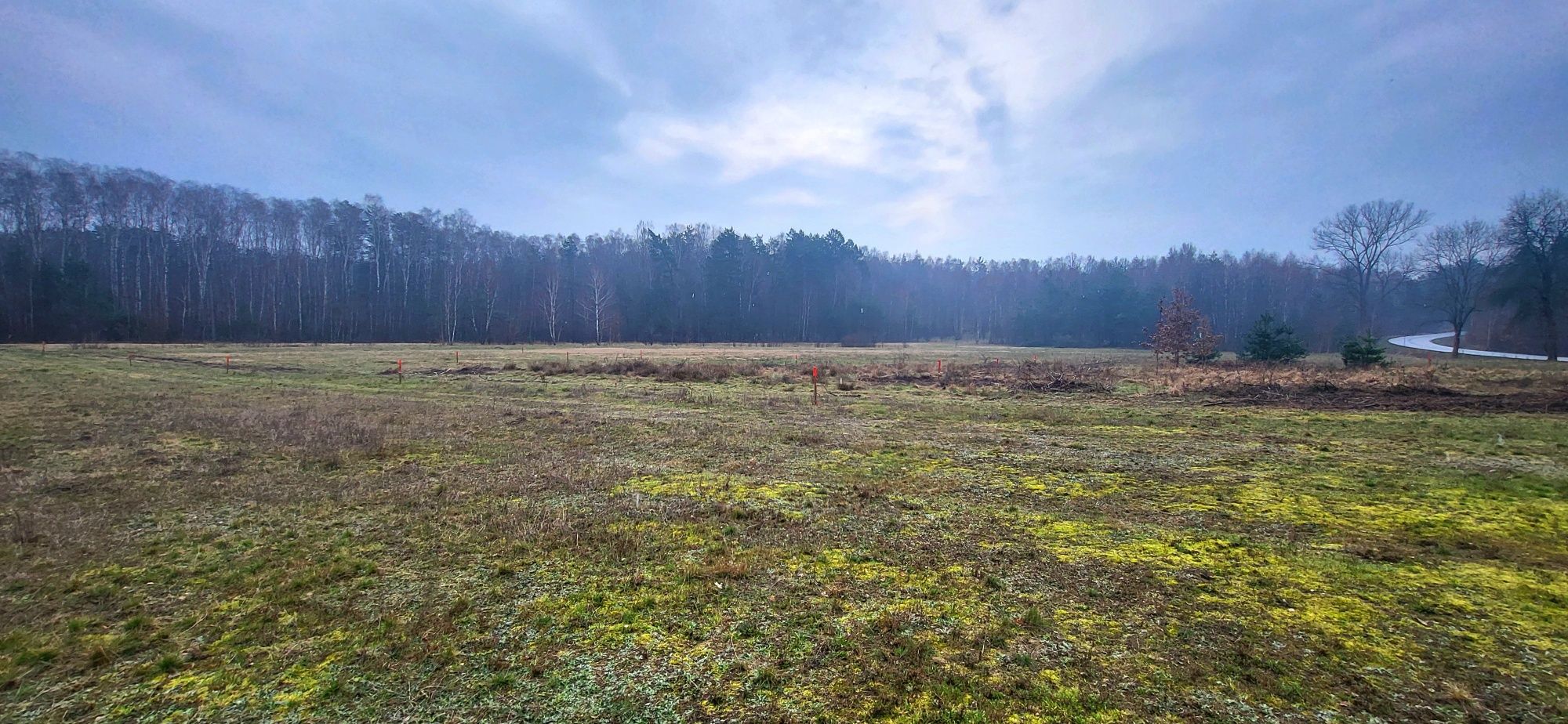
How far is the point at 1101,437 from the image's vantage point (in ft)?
39.3

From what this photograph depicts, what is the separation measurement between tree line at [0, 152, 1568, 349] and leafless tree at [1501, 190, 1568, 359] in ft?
0.39

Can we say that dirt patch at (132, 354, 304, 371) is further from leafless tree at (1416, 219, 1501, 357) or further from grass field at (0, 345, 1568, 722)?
leafless tree at (1416, 219, 1501, 357)

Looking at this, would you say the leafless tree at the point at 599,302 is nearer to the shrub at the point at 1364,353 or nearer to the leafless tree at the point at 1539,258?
the shrub at the point at 1364,353

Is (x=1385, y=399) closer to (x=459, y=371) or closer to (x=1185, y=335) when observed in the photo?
(x=1185, y=335)

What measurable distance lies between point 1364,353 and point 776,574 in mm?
31337

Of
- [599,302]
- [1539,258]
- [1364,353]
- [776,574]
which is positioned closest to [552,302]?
[599,302]

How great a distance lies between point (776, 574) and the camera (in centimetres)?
507

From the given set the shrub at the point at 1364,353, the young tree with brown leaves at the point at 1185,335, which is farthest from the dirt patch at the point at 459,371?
the shrub at the point at 1364,353

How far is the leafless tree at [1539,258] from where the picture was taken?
3475 centimetres

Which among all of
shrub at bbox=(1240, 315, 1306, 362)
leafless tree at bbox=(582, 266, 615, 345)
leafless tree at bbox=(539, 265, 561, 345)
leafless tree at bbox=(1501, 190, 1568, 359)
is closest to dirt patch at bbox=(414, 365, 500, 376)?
shrub at bbox=(1240, 315, 1306, 362)

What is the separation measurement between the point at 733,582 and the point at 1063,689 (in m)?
2.51

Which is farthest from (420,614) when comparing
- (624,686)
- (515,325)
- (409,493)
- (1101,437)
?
(515,325)

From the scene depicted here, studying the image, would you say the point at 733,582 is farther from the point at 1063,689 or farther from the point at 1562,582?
the point at 1562,582

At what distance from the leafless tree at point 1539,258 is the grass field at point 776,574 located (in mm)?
37578
